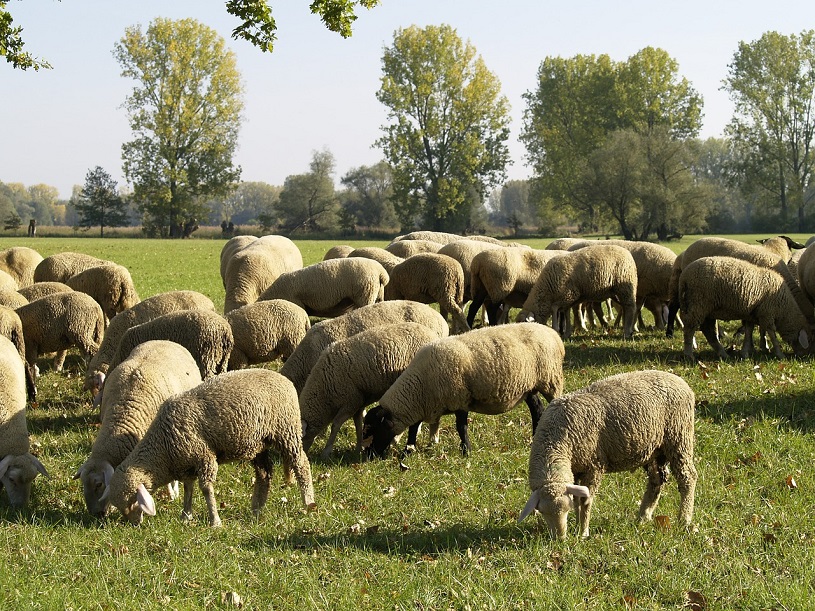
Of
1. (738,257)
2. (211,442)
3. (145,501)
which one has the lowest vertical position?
(145,501)

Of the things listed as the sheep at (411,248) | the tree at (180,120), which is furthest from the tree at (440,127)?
the sheep at (411,248)

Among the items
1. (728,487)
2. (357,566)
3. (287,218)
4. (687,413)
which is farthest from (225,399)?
(287,218)

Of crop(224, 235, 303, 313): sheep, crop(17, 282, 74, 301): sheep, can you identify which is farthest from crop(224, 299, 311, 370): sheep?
crop(17, 282, 74, 301): sheep

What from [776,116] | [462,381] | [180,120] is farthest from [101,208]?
[462,381]

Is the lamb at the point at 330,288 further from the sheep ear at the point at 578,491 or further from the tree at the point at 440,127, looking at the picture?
the tree at the point at 440,127

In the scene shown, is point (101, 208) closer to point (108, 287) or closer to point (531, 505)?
point (108, 287)

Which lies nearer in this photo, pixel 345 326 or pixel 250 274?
pixel 345 326

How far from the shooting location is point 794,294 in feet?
41.6

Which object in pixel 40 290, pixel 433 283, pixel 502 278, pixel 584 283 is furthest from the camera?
pixel 502 278

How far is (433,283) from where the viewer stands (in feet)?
46.8

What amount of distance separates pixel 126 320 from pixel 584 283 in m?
6.94

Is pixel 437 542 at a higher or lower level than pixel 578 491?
lower

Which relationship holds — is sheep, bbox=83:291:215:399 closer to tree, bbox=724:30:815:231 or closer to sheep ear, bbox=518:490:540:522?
sheep ear, bbox=518:490:540:522

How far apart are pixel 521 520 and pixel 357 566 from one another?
1.15m
